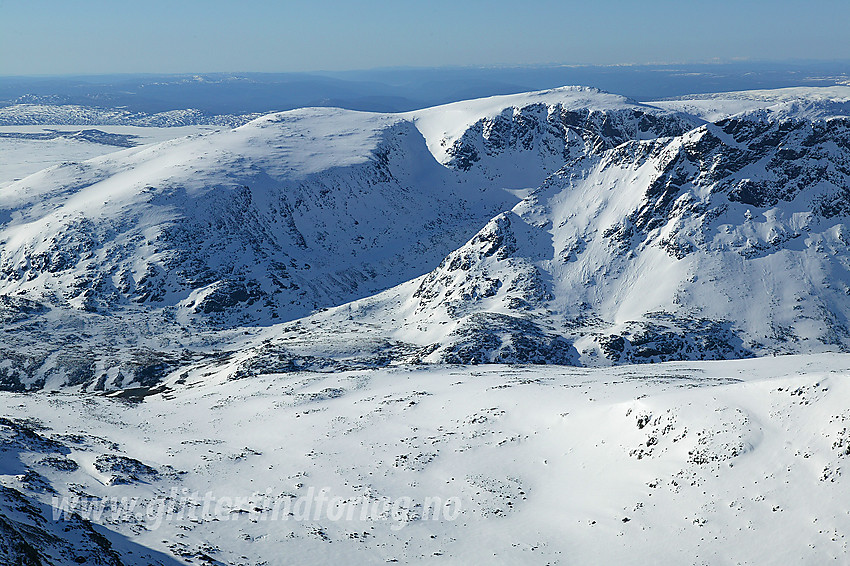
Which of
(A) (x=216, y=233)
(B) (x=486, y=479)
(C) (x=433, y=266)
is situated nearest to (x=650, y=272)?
(C) (x=433, y=266)

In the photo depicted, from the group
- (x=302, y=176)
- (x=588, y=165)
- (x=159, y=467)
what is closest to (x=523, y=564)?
(x=159, y=467)

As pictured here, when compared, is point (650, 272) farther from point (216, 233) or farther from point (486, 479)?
point (216, 233)

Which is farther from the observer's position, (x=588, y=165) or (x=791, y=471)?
(x=588, y=165)

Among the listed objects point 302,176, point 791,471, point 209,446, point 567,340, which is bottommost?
point 567,340

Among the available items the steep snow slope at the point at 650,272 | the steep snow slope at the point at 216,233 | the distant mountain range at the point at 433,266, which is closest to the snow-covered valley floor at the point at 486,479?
the distant mountain range at the point at 433,266

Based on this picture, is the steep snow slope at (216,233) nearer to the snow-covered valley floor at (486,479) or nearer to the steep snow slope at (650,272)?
the steep snow slope at (650,272)

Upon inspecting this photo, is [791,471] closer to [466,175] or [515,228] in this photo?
[515,228]

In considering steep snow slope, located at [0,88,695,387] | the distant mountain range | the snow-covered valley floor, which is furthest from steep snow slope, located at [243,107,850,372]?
the snow-covered valley floor

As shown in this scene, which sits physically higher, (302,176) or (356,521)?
(302,176)
